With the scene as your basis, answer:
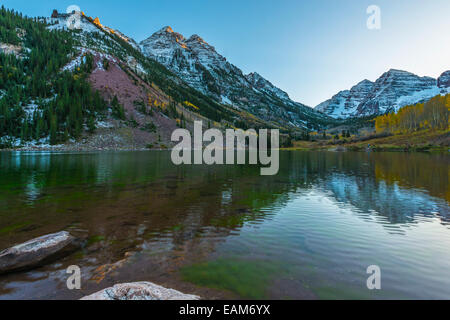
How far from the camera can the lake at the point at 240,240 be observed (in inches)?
397

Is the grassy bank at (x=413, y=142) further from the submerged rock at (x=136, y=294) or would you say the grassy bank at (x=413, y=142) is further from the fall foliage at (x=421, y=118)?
the submerged rock at (x=136, y=294)

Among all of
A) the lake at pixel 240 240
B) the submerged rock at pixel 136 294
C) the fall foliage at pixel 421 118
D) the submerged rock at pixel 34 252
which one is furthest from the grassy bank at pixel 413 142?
the submerged rock at pixel 34 252

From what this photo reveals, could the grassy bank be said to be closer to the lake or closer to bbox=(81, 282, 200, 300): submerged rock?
the lake

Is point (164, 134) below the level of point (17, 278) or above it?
above

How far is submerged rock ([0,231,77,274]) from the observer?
11024mm

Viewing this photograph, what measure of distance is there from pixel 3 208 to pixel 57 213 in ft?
18.6

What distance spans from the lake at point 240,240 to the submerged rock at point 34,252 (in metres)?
0.65

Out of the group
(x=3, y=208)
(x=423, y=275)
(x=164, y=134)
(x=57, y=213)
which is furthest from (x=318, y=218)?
(x=164, y=134)

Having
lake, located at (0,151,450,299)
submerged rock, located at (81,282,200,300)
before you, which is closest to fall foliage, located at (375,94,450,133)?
lake, located at (0,151,450,299)

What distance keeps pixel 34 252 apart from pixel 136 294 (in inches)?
296

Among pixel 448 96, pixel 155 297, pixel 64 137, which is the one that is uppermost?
pixel 448 96

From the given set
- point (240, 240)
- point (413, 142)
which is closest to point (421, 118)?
point (413, 142)
